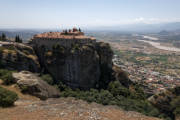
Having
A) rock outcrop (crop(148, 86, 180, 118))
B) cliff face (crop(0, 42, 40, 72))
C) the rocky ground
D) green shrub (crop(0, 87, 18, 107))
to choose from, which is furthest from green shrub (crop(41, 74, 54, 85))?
rock outcrop (crop(148, 86, 180, 118))

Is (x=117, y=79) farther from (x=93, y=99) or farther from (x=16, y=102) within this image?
(x=16, y=102)

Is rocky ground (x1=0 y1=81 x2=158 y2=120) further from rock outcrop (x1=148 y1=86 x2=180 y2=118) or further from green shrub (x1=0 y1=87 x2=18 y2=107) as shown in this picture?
rock outcrop (x1=148 y1=86 x2=180 y2=118)

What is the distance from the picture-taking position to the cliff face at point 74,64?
43.1m

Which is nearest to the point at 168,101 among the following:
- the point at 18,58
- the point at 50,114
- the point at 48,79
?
the point at 48,79

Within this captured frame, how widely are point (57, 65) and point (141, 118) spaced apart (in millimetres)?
28946

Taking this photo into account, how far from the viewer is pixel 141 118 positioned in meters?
20.6

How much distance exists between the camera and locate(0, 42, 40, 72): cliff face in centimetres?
3769

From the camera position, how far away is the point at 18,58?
39.6 meters

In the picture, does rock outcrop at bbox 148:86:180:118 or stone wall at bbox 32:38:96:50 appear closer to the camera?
rock outcrop at bbox 148:86:180:118

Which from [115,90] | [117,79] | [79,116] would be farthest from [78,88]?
[79,116]

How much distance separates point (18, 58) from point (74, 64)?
14.4 metres

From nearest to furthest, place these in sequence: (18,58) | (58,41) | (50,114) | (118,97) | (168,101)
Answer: (50,114) < (118,97) < (168,101) < (18,58) < (58,41)

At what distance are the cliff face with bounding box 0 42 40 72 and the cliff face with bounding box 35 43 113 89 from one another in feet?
10.6

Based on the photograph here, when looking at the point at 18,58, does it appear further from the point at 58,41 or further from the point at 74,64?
the point at 74,64
